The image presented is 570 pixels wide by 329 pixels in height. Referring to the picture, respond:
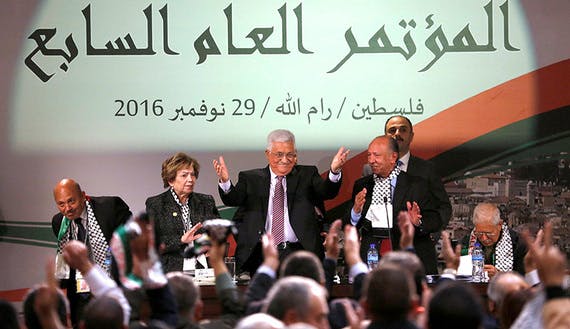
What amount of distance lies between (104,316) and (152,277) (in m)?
0.29

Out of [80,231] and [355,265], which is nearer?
[355,265]

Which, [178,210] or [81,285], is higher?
[178,210]

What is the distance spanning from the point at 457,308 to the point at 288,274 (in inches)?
37.9

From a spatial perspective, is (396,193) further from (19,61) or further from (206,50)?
(19,61)

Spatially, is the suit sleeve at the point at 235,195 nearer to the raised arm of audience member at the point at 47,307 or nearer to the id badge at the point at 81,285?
the id badge at the point at 81,285

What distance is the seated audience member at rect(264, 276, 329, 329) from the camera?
12.6ft

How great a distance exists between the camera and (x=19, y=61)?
8711mm

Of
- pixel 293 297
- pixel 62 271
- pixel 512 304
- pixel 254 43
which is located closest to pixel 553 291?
pixel 512 304

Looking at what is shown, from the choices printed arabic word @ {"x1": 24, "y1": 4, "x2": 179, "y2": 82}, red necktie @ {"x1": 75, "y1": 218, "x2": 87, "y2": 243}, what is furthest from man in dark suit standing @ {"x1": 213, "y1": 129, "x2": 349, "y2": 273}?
printed arabic word @ {"x1": 24, "y1": 4, "x2": 179, "y2": 82}

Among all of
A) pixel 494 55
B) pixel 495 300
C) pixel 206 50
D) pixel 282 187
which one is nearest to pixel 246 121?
pixel 206 50

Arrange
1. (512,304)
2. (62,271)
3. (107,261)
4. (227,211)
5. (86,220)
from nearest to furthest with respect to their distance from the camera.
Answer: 1. (512,304)
2. (62,271)
3. (107,261)
4. (86,220)
5. (227,211)

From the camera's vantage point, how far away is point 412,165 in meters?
7.80

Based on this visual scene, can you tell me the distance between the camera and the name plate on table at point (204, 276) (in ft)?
22.4

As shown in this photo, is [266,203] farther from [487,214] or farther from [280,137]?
[487,214]
